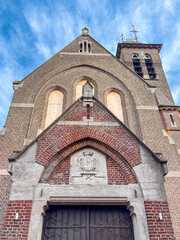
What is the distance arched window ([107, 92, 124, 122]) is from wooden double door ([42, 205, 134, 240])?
6.64 meters

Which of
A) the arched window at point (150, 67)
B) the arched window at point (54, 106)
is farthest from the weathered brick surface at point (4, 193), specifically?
the arched window at point (150, 67)

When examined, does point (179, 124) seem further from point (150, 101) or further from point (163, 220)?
point (163, 220)

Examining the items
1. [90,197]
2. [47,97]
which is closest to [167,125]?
[47,97]

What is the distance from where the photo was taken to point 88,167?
21.2ft

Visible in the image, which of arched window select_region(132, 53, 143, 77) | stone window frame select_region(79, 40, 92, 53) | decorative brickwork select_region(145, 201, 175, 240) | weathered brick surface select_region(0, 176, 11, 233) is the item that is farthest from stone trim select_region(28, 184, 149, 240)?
arched window select_region(132, 53, 143, 77)

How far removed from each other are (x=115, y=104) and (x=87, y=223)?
26.0 feet

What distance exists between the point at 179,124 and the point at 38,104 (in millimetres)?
8547

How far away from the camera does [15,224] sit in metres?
5.24

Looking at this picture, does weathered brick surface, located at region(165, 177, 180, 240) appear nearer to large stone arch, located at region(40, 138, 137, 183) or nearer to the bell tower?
the bell tower

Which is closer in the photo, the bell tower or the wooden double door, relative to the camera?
the wooden double door

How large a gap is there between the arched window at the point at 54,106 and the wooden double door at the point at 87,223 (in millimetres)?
6242

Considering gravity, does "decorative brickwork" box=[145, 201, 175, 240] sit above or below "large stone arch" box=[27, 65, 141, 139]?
below

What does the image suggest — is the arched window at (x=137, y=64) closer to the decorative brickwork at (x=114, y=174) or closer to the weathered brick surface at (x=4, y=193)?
the decorative brickwork at (x=114, y=174)

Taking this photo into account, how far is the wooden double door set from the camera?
5.68 metres
